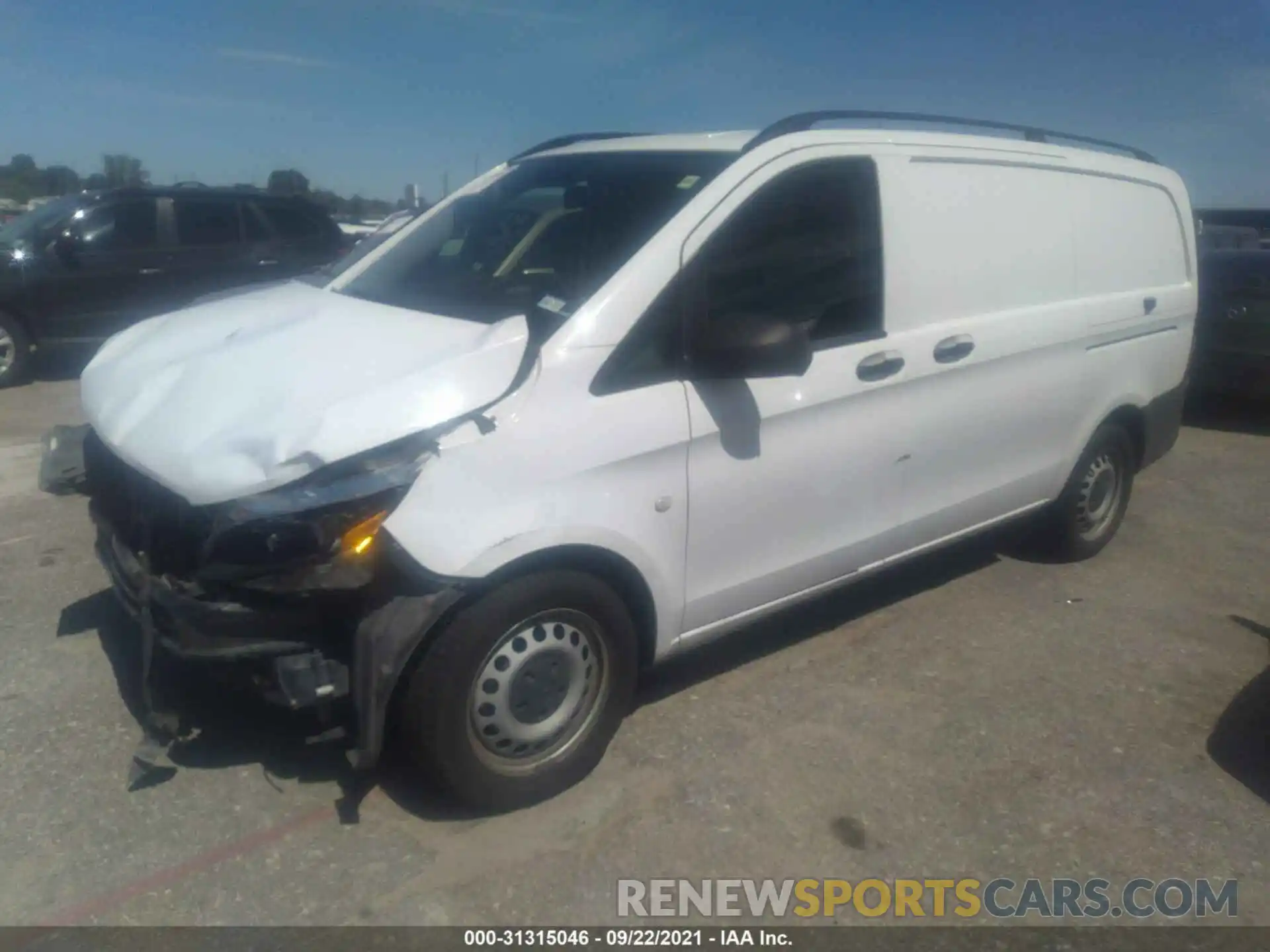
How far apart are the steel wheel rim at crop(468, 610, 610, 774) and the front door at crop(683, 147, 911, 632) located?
1.29ft

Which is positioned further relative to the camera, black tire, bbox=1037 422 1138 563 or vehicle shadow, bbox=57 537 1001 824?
black tire, bbox=1037 422 1138 563

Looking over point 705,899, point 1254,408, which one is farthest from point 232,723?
point 1254,408

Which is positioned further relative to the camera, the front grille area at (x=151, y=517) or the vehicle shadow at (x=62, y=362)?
the vehicle shadow at (x=62, y=362)

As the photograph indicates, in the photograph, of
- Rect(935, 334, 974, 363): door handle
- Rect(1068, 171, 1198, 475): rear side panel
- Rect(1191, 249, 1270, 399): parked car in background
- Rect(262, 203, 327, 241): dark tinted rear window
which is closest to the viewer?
Rect(935, 334, 974, 363): door handle

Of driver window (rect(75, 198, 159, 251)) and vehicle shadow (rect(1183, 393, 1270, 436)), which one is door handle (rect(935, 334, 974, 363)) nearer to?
vehicle shadow (rect(1183, 393, 1270, 436))

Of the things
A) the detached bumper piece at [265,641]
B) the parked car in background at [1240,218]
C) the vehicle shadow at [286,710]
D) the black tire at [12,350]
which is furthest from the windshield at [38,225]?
the parked car in background at [1240,218]

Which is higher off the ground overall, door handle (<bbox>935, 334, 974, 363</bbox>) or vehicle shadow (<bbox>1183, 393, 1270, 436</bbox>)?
door handle (<bbox>935, 334, 974, 363</bbox>)

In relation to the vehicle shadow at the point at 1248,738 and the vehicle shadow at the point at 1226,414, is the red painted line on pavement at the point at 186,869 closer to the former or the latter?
the vehicle shadow at the point at 1248,738

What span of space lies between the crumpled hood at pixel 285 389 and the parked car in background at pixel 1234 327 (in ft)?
26.1

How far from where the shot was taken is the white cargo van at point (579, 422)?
273cm

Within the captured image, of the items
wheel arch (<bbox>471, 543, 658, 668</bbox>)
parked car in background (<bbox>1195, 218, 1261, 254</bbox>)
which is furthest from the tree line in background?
parked car in background (<bbox>1195, 218, 1261, 254</bbox>)

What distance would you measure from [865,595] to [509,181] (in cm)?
244

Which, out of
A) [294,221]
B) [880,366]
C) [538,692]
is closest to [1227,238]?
[294,221]

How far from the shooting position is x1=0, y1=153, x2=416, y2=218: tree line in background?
12.4 m
